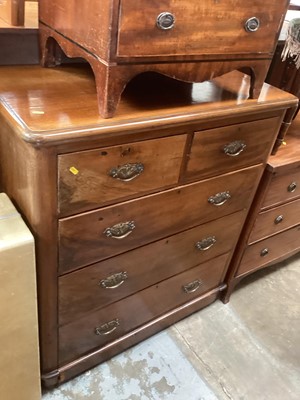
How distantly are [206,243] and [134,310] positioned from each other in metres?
0.38

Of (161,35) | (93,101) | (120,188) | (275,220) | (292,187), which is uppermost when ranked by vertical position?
(161,35)

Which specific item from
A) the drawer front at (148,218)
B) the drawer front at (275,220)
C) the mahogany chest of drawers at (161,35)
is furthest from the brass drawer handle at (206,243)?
the mahogany chest of drawers at (161,35)

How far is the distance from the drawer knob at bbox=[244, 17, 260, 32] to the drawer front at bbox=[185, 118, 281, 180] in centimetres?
28

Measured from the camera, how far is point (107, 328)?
53.2 inches

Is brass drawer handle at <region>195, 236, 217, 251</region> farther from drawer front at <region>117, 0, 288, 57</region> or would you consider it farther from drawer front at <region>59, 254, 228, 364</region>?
drawer front at <region>117, 0, 288, 57</region>

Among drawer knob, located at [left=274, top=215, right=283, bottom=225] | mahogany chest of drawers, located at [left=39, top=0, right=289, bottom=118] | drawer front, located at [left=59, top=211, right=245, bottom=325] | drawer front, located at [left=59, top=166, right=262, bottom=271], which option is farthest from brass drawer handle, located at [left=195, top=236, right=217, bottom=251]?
mahogany chest of drawers, located at [left=39, top=0, right=289, bottom=118]

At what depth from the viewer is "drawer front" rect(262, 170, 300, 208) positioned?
1.49 meters

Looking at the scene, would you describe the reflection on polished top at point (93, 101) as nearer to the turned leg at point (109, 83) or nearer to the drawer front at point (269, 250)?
the turned leg at point (109, 83)

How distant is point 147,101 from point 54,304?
0.66 metres

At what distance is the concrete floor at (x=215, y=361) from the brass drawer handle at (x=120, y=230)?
2.17 ft

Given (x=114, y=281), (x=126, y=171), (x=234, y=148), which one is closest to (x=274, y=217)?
(x=234, y=148)

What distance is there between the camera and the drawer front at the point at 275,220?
1.60 meters

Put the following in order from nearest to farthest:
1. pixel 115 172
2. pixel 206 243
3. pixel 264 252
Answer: pixel 115 172 < pixel 206 243 < pixel 264 252

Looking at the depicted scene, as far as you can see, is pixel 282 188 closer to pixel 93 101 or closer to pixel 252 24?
pixel 252 24
